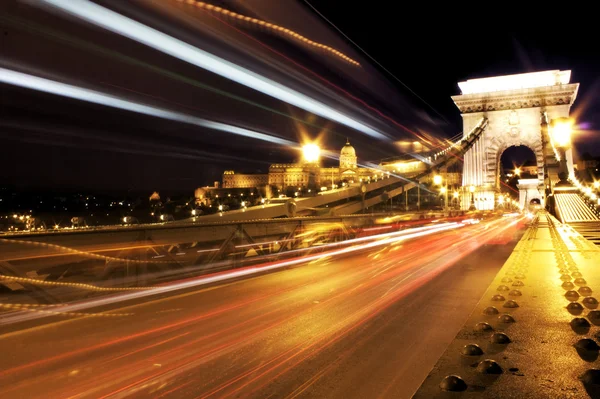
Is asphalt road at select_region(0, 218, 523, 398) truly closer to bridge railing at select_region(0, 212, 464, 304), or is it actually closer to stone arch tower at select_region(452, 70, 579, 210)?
bridge railing at select_region(0, 212, 464, 304)

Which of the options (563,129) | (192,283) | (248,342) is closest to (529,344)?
(248,342)

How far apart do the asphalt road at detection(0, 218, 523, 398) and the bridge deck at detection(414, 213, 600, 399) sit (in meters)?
0.82

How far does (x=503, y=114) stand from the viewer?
60.0 meters

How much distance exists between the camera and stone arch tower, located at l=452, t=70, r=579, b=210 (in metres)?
56.4

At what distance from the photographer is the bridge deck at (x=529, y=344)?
197cm

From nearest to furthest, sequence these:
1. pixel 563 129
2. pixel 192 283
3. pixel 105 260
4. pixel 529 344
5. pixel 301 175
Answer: pixel 529 344 → pixel 192 283 → pixel 105 260 → pixel 563 129 → pixel 301 175

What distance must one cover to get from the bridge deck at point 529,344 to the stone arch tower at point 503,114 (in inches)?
2255

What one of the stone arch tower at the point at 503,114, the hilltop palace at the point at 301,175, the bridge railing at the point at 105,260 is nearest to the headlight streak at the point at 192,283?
the bridge railing at the point at 105,260

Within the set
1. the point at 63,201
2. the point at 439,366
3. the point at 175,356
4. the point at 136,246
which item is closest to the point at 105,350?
the point at 175,356

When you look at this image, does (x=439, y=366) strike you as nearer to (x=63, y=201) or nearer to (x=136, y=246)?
(x=136, y=246)

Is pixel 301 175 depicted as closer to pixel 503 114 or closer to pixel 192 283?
pixel 503 114

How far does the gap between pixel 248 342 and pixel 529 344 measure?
2710mm

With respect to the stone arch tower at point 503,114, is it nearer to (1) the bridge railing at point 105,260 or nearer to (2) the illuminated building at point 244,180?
(1) the bridge railing at point 105,260

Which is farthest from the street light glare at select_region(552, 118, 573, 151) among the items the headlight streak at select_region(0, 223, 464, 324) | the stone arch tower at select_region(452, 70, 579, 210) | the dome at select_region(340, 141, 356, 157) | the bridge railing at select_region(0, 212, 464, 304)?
the dome at select_region(340, 141, 356, 157)
